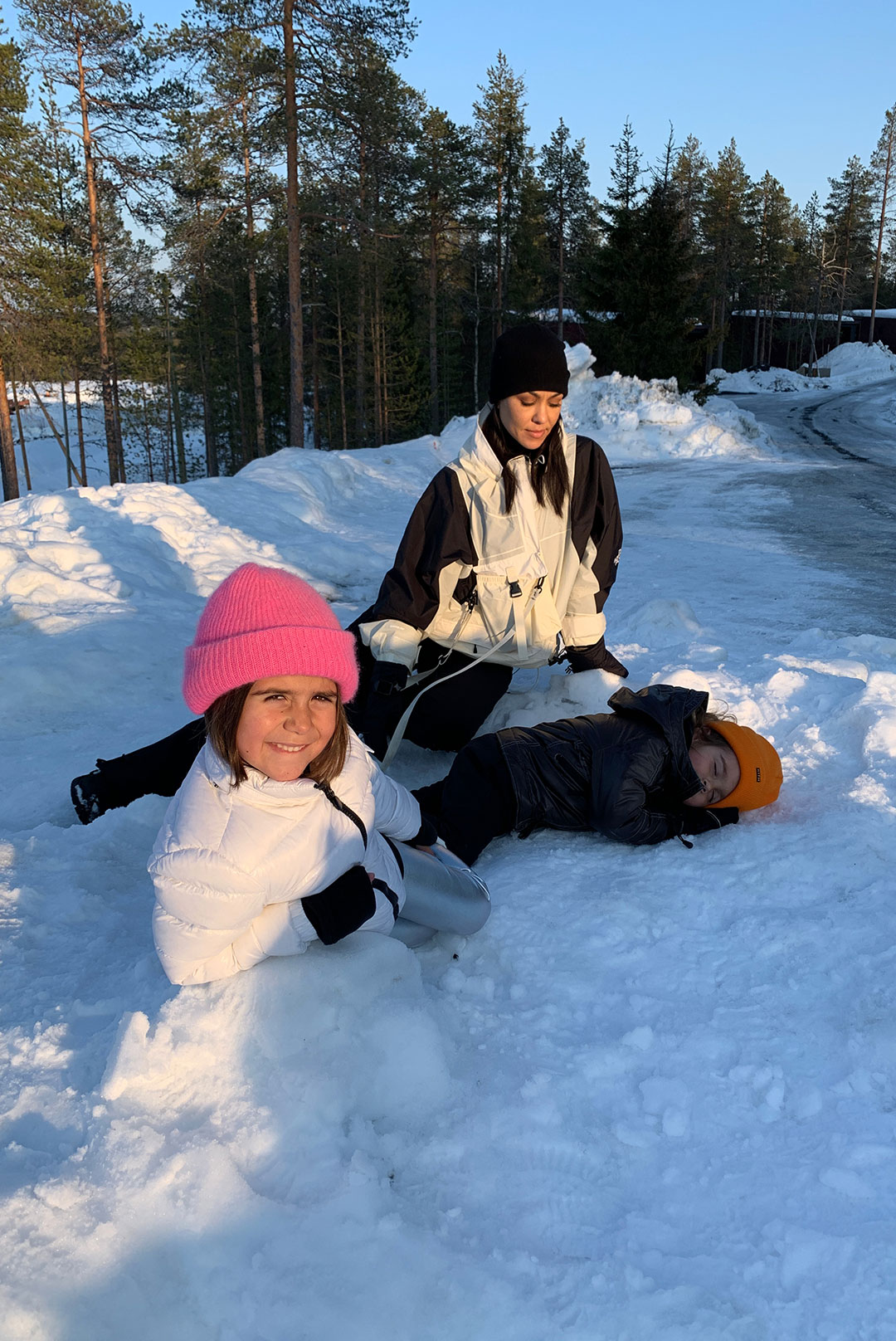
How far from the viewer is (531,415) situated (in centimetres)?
287

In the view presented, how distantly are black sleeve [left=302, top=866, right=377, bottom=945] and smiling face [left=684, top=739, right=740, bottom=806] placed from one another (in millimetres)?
1112

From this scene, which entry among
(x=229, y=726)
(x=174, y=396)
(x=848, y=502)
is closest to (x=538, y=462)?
(x=229, y=726)

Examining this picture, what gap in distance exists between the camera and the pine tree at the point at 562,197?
1174 inches

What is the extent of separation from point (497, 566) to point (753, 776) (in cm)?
107

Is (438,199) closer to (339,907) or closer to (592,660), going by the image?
(592,660)

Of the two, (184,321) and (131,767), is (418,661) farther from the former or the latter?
(184,321)

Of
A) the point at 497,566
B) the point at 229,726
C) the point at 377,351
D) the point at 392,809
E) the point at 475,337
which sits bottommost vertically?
the point at 392,809

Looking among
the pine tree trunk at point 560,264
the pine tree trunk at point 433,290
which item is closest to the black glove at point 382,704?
the pine tree trunk at point 433,290

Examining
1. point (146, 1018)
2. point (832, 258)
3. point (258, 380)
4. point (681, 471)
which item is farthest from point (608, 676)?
point (832, 258)

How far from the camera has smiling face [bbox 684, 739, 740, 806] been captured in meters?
2.46

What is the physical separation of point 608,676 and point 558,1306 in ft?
6.77

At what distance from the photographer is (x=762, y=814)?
2520 mm

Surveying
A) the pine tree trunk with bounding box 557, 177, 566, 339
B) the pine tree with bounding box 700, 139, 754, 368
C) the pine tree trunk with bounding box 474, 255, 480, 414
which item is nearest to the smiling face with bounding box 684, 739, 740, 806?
the pine tree trunk with bounding box 557, 177, 566, 339

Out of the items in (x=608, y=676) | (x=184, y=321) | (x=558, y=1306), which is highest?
(x=184, y=321)
